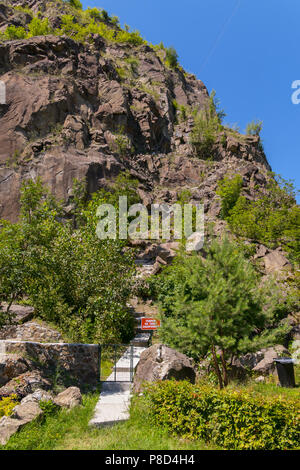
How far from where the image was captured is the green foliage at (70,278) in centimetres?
1265

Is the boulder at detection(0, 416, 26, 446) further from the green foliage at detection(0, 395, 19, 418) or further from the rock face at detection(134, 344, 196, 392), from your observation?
the rock face at detection(134, 344, 196, 392)

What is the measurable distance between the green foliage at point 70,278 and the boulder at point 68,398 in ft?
12.7

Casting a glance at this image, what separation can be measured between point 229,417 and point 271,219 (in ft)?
82.7

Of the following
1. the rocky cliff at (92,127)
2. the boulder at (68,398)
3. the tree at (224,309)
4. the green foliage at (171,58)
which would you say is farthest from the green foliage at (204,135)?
the boulder at (68,398)

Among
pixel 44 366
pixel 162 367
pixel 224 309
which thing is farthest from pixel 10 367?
pixel 224 309

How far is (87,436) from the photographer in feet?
21.0

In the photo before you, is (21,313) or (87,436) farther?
(21,313)

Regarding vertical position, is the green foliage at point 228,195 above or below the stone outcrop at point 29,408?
above

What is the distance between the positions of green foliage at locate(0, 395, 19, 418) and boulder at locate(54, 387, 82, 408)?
1.06 m

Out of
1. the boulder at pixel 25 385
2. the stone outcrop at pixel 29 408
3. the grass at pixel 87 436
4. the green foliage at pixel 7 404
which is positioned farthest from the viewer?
the boulder at pixel 25 385

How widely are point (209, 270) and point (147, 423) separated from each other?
447 centimetres

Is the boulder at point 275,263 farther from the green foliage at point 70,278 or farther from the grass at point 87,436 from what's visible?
the grass at point 87,436

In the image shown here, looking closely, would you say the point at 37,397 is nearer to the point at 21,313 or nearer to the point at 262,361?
the point at 21,313

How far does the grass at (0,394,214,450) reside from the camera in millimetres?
5793
